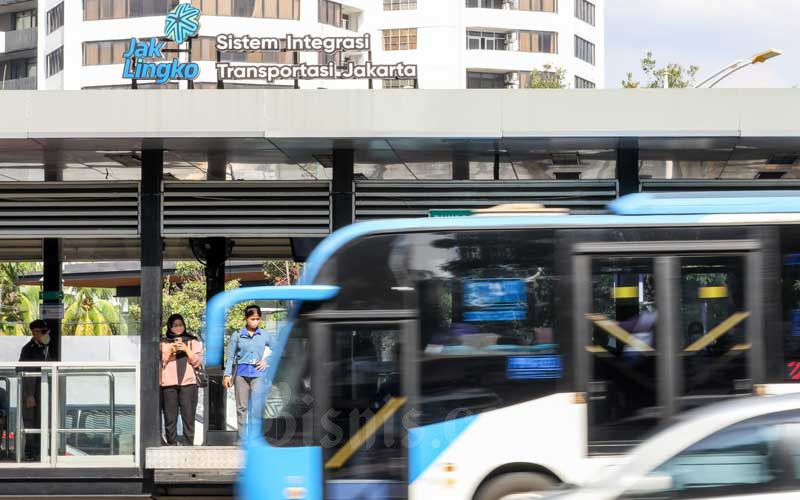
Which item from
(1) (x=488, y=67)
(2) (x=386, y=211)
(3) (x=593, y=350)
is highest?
(1) (x=488, y=67)

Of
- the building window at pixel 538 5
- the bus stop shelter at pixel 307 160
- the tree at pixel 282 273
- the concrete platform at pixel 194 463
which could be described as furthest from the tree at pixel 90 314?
the concrete platform at pixel 194 463

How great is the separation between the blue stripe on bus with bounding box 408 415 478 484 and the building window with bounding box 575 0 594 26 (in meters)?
65.9

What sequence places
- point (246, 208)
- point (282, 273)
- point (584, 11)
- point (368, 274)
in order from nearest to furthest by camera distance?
point (368, 274) < point (246, 208) < point (282, 273) < point (584, 11)

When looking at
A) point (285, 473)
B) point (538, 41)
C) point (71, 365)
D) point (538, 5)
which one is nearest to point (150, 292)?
point (71, 365)

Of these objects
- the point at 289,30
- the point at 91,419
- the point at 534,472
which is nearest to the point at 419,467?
the point at 534,472

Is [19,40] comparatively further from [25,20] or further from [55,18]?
[55,18]

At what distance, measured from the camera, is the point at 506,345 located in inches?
387

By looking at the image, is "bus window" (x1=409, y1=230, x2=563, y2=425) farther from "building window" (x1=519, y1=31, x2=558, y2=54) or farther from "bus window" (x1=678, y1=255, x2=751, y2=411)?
"building window" (x1=519, y1=31, x2=558, y2=54)

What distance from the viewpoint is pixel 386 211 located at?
1528cm

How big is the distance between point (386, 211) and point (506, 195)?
1460 mm

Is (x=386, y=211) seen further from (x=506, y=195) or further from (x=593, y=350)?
(x=593, y=350)

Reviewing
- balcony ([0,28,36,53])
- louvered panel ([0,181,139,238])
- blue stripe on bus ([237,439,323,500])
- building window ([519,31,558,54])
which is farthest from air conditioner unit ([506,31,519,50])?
blue stripe on bus ([237,439,323,500])

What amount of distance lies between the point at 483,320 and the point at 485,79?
6207cm

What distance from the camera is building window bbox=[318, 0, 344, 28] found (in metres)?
63.9
